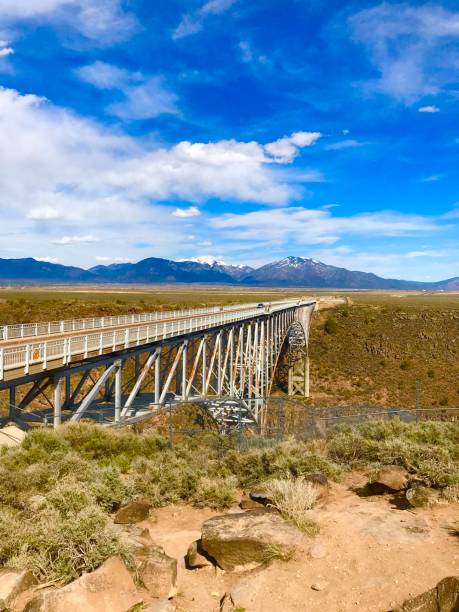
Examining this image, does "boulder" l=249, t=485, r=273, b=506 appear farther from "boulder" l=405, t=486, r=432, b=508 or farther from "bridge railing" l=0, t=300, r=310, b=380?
"bridge railing" l=0, t=300, r=310, b=380

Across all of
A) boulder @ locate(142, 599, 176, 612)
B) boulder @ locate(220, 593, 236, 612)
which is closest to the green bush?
boulder @ locate(142, 599, 176, 612)

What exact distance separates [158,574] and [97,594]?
1.07m

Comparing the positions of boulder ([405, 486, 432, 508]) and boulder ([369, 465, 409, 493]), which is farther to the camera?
boulder ([369, 465, 409, 493])

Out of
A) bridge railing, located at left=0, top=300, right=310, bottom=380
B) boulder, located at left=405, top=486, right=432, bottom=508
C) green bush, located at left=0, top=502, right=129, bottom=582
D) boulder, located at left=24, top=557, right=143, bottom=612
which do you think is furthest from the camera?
bridge railing, located at left=0, top=300, right=310, bottom=380

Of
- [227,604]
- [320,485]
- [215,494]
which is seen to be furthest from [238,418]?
[227,604]

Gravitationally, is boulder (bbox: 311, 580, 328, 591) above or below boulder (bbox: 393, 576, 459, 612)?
below

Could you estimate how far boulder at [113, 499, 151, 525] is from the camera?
31.7ft

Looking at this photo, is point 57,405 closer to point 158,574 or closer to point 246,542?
point 158,574

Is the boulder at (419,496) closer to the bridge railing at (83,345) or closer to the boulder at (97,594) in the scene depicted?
the boulder at (97,594)

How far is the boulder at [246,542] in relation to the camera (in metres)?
7.41

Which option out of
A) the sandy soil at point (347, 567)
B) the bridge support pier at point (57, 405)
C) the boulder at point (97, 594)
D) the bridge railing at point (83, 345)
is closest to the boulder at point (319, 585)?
the sandy soil at point (347, 567)

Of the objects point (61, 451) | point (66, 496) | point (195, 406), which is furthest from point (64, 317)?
point (66, 496)

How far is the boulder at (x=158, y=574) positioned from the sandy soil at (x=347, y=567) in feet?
0.77

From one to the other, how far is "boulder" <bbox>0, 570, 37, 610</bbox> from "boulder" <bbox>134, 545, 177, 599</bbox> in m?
1.61
